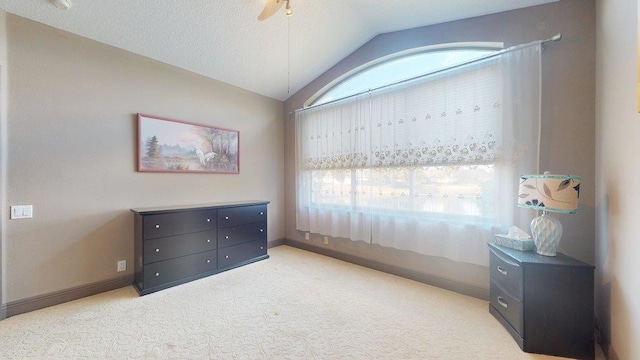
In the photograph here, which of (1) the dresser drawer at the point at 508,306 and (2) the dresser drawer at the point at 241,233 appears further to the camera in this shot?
(2) the dresser drawer at the point at 241,233

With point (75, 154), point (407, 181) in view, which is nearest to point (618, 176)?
point (407, 181)

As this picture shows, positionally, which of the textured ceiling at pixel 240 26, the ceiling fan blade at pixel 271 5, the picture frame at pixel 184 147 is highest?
the textured ceiling at pixel 240 26

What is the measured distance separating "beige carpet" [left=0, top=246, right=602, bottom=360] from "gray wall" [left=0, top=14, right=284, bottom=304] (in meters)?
0.47

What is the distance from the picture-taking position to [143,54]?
2.83 meters

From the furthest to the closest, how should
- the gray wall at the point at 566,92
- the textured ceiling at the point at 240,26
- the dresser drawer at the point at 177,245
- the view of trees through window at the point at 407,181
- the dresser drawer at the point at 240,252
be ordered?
the dresser drawer at the point at 240,252
the dresser drawer at the point at 177,245
the view of trees through window at the point at 407,181
the textured ceiling at the point at 240,26
the gray wall at the point at 566,92

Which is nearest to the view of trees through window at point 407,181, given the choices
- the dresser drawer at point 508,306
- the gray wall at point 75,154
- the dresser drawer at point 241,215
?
the dresser drawer at point 508,306

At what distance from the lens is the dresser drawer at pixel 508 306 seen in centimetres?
173

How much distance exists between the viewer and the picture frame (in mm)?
2885

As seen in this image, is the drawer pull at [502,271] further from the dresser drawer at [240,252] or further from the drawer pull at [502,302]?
the dresser drawer at [240,252]

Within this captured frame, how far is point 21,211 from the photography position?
7.15ft

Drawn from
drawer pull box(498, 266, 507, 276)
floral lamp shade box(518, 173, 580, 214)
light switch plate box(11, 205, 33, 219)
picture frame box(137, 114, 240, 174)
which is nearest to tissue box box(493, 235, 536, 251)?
drawer pull box(498, 266, 507, 276)

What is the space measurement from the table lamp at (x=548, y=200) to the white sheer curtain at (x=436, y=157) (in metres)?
0.41

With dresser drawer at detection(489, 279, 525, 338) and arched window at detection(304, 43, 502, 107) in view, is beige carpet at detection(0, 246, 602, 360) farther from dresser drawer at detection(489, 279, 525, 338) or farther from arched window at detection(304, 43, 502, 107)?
arched window at detection(304, 43, 502, 107)

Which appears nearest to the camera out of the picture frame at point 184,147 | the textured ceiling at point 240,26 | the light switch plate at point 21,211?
the light switch plate at point 21,211
